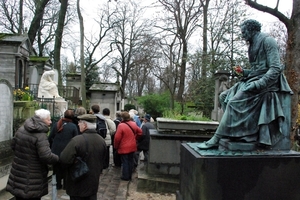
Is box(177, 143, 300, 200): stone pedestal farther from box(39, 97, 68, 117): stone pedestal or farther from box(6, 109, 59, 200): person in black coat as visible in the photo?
box(39, 97, 68, 117): stone pedestal

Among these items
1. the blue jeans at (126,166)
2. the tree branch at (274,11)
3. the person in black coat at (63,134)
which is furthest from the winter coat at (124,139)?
the tree branch at (274,11)

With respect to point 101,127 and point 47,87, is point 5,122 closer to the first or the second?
point 101,127

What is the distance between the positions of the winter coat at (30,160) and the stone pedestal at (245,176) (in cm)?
201

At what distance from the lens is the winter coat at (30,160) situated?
3957mm

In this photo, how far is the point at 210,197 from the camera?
3535 millimetres

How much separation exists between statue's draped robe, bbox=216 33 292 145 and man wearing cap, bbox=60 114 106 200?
5.86ft

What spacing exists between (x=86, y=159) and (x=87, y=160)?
0.07ft

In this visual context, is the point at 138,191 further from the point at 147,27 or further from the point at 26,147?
the point at 147,27

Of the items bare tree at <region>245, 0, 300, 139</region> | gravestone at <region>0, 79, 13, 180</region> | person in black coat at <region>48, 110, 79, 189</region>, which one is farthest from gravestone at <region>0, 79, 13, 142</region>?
bare tree at <region>245, 0, 300, 139</region>

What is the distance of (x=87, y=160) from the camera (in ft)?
13.6

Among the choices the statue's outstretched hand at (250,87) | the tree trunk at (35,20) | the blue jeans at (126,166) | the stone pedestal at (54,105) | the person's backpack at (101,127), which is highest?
the tree trunk at (35,20)

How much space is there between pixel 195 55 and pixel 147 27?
6755 mm

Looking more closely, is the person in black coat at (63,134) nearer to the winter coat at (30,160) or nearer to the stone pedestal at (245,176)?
the winter coat at (30,160)

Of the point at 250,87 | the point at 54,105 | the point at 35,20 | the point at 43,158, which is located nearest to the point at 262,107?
the point at 250,87
